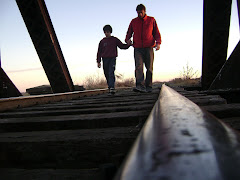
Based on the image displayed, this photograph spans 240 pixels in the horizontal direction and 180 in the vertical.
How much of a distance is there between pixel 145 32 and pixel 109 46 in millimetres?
1089

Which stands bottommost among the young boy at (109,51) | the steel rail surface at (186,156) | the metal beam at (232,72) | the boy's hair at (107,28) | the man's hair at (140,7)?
the steel rail surface at (186,156)

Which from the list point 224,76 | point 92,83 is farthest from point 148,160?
point 92,83

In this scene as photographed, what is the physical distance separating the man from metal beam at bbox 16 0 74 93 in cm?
161

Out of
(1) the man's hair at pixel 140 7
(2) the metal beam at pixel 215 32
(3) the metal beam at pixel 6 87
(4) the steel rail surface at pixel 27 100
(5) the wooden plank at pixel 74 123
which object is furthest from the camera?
(2) the metal beam at pixel 215 32

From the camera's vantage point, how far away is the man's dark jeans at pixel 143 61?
4594 mm

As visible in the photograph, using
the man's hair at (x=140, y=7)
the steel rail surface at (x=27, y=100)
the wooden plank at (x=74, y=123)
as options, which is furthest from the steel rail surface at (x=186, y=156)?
the man's hair at (x=140, y=7)

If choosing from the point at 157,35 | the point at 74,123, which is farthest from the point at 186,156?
the point at 157,35

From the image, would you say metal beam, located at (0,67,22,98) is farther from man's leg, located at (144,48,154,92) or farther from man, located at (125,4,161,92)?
man's leg, located at (144,48,154,92)

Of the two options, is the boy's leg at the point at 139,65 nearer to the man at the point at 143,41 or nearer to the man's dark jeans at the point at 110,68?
the man at the point at 143,41

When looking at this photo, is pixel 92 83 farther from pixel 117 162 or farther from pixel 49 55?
pixel 117 162

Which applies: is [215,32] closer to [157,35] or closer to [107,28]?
[157,35]

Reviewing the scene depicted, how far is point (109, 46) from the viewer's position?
16.9 ft

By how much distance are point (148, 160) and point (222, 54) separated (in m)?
5.04

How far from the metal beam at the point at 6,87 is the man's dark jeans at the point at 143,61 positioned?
2.57 metres
